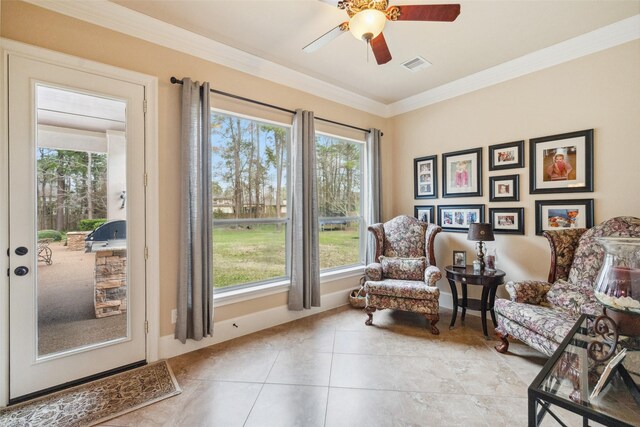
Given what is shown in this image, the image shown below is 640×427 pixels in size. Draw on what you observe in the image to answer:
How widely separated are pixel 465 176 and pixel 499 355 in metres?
2.13

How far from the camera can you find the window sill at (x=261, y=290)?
2869mm

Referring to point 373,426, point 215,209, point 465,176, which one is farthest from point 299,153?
point 373,426

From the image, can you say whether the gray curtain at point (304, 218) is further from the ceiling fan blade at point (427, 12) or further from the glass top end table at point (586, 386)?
the glass top end table at point (586, 386)

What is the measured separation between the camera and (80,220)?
2.18 m

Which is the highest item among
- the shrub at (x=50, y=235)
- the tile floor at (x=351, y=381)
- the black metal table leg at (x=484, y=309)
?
the shrub at (x=50, y=235)

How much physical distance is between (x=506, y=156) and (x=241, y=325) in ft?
11.9

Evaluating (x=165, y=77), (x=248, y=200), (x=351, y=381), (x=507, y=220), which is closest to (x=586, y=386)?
(x=351, y=381)

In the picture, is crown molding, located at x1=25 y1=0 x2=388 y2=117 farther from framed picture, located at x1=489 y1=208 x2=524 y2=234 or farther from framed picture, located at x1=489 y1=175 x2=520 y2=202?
framed picture, located at x1=489 y1=208 x2=524 y2=234

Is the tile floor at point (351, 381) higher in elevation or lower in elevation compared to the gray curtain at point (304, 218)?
lower

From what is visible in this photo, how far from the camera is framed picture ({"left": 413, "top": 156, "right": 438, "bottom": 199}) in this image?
13.0 feet

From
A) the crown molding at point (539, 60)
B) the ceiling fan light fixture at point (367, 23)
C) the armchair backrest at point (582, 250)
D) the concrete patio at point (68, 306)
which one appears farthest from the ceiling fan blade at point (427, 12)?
the concrete patio at point (68, 306)

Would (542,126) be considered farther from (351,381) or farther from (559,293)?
(351,381)

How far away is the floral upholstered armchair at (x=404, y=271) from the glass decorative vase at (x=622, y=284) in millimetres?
1642

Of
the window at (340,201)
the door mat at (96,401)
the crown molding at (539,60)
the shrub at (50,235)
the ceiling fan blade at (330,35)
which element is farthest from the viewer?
the window at (340,201)
